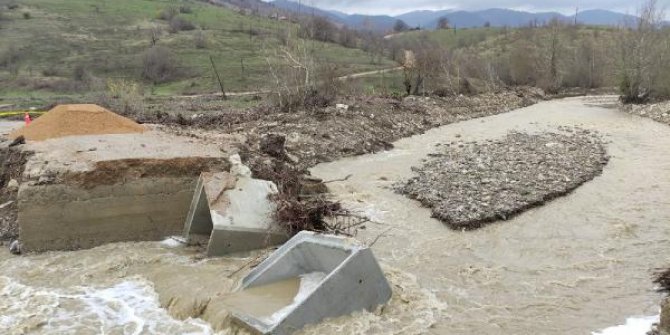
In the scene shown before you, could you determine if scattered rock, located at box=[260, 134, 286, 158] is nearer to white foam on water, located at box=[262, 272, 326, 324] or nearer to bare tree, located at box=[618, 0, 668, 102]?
white foam on water, located at box=[262, 272, 326, 324]

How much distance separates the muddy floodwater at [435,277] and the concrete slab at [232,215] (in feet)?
0.99

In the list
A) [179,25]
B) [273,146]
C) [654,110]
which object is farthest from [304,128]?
[179,25]

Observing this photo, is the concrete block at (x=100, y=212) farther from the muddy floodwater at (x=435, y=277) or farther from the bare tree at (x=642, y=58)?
the bare tree at (x=642, y=58)

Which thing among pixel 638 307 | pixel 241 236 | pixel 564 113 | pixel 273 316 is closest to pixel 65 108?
pixel 241 236

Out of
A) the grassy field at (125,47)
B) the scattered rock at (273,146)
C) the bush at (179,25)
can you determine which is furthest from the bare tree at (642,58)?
the bush at (179,25)

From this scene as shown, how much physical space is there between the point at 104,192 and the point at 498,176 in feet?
29.4

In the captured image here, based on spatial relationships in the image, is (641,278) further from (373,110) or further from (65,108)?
(373,110)

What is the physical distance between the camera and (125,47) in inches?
2261

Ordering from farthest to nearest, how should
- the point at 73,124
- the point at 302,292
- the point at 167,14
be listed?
the point at 167,14, the point at 73,124, the point at 302,292

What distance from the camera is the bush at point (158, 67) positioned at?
49.0 metres

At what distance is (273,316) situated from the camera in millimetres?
7445

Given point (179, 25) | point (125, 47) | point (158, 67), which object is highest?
point (179, 25)

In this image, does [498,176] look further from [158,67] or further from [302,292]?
[158,67]

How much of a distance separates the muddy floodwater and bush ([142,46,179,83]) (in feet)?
129
